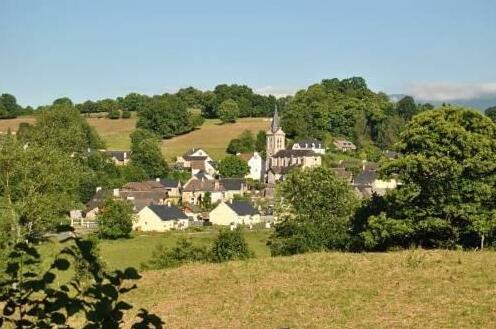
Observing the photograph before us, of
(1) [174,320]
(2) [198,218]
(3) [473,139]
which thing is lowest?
(2) [198,218]

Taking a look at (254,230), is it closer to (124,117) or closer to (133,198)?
(133,198)

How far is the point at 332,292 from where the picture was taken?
17.0m

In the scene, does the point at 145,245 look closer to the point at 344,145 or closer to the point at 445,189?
the point at 445,189

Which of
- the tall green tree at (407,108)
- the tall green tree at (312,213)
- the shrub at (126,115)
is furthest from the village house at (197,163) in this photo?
the tall green tree at (312,213)

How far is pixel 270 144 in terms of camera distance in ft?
386

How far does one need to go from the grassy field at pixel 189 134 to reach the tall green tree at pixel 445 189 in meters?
91.8

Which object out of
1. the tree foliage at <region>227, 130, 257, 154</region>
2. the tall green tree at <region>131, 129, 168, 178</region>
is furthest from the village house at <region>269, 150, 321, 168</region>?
the tall green tree at <region>131, 129, 168, 178</region>

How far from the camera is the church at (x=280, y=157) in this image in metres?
104

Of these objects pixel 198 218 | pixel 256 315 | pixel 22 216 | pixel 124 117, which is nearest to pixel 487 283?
pixel 256 315

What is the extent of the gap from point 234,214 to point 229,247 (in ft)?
136

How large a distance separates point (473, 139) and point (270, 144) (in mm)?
89383

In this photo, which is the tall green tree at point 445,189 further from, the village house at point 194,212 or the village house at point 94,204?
the village house at point 94,204

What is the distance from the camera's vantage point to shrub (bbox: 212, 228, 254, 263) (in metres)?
31.1

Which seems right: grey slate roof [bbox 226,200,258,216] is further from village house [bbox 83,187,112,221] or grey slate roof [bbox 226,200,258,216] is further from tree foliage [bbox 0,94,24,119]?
tree foliage [bbox 0,94,24,119]
